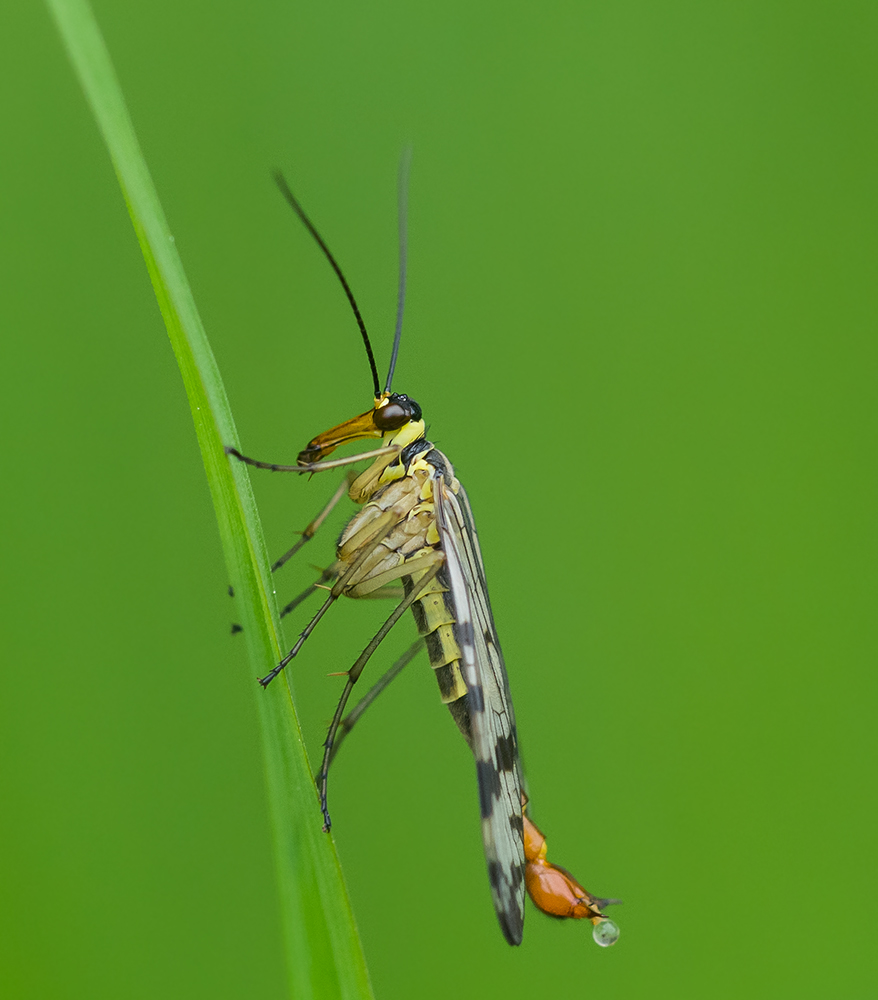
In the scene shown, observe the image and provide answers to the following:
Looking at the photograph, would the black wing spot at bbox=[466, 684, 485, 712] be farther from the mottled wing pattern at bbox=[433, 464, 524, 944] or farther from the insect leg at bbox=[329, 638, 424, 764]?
the insect leg at bbox=[329, 638, 424, 764]

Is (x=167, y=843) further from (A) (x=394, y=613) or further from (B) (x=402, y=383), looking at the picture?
(B) (x=402, y=383)

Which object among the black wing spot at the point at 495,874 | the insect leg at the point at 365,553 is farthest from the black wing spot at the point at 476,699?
the insect leg at the point at 365,553

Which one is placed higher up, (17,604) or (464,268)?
(464,268)

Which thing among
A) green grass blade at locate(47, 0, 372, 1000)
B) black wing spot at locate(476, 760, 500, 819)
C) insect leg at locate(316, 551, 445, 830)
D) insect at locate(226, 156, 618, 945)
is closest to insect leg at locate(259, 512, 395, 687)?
insect at locate(226, 156, 618, 945)

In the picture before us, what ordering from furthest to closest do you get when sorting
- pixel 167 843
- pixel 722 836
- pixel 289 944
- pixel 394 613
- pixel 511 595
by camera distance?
pixel 511 595 < pixel 722 836 < pixel 167 843 < pixel 394 613 < pixel 289 944

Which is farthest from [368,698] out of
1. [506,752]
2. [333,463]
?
[333,463]

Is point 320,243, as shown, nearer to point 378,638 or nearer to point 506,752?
point 378,638

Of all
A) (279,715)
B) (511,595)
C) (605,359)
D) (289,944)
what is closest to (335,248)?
(605,359)

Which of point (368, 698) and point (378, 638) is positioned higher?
point (378, 638)
